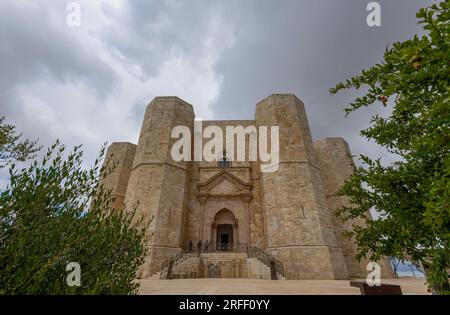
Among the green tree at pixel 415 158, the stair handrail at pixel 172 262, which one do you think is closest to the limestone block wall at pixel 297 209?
the stair handrail at pixel 172 262

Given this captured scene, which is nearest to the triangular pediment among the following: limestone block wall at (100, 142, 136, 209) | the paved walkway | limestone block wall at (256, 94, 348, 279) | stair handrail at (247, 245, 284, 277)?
limestone block wall at (256, 94, 348, 279)

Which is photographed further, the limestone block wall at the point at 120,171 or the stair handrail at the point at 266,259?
the limestone block wall at the point at 120,171

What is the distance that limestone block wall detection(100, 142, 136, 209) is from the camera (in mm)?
18328

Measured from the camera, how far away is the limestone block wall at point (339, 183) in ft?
51.6

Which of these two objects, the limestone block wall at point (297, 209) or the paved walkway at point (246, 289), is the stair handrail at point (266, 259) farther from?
the paved walkway at point (246, 289)

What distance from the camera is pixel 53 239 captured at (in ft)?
8.20

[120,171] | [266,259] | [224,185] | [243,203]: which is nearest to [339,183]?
[243,203]

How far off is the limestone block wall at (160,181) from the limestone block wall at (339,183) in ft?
38.8

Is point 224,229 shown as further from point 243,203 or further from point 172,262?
point 172,262

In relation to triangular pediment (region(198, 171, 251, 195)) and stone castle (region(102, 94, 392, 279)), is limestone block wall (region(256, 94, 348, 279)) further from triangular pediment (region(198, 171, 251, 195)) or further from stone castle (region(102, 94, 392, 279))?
triangular pediment (region(198, 171, 251, 195))

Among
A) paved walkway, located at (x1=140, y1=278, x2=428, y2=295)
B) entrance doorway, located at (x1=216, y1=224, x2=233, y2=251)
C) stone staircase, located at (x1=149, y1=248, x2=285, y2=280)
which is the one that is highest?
entrance doorway, located at (x1=216, y1=224, x2=233, y2=251)

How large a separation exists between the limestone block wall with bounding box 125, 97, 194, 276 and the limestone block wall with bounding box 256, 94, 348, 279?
617 centimetres
